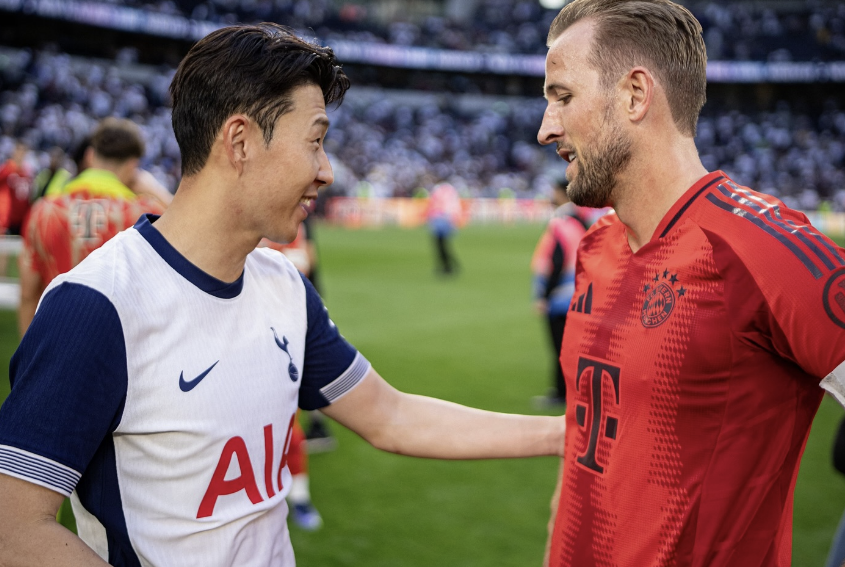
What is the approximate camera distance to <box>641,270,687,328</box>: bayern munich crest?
1.80 m

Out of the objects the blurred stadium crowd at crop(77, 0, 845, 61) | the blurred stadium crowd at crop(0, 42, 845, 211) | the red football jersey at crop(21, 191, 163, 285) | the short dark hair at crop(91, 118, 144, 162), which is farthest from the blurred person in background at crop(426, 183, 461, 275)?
the blurred stadium crowd at crop(77, 0, 845, 61)

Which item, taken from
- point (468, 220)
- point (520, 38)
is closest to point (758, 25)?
point (520, 38)

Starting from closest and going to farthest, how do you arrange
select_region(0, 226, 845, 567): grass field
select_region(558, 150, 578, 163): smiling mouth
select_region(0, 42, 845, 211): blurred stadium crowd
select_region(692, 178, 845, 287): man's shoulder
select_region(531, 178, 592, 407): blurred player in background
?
select_region(692, 178, 845, 287): man's shoulder < select_region(558, 150, 578, 163): smiling mouth < select_region(0, 226, 845, 567): grass field < select_region(531, 178, 592, 407): blurred player in background < select_region(0, 42, 845, 211): blurred stadium crowd

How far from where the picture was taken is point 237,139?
1808 mm

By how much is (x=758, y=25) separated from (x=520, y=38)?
16.3 m

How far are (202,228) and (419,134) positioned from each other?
43.8 metres

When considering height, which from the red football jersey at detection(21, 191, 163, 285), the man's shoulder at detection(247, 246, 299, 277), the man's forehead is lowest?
the red football jersey at detection(21, 191, 163, 285)

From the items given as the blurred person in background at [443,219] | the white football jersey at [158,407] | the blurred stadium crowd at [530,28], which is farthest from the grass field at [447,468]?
the blurred stadium crowd at [530,28]

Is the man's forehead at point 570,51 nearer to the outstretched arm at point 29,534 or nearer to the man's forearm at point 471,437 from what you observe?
the man's forearm at point 471,437

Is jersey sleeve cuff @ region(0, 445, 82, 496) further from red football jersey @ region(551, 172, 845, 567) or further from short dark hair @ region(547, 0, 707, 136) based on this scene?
short dark hair @ region(547, 0, 707, 136)

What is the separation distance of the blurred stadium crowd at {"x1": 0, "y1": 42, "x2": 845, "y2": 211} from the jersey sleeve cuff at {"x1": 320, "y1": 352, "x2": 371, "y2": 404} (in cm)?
2535

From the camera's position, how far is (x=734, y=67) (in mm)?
48312

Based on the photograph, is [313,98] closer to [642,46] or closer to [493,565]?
[642,46]

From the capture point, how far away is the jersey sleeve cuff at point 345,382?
7.16 feet
